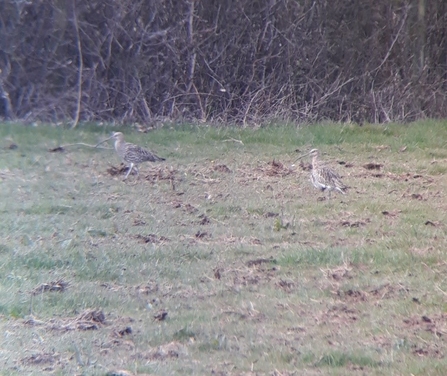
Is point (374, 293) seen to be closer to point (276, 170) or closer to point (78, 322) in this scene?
point (78, 322)

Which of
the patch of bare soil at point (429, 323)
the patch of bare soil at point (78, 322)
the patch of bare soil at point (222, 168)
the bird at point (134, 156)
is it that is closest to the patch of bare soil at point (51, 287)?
the patch of bare soil at point (78, 322)

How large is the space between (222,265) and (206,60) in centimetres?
920

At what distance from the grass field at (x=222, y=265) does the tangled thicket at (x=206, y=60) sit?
3.72m

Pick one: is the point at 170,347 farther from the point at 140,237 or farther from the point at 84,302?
the point at 140,237

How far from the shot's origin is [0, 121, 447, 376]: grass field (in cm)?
534

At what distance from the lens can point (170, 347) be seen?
5.44 m

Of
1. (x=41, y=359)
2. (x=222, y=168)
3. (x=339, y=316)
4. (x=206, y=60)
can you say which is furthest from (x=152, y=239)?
(x=206, y=60)

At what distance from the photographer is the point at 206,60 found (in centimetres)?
1583

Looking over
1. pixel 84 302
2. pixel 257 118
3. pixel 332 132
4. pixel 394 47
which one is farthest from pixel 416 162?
pixel 84 302

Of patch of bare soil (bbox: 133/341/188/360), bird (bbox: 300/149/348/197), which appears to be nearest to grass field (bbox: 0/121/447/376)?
patch of bare soil (bbox: 133/341/188/360)

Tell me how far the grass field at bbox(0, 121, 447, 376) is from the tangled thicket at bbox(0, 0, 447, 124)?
3721 millimetres

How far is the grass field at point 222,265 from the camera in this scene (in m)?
5.34

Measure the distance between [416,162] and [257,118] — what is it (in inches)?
164

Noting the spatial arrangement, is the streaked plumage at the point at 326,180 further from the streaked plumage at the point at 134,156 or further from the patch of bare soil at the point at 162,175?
the streaked plumage at the point at 134,156
